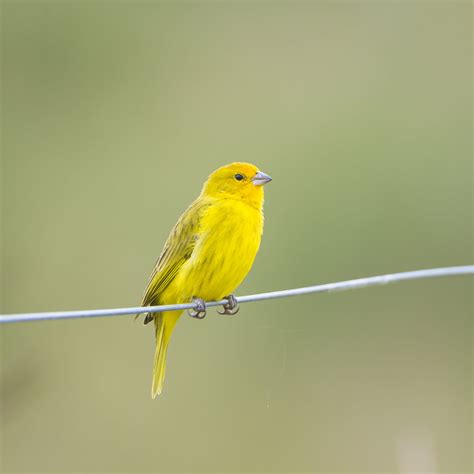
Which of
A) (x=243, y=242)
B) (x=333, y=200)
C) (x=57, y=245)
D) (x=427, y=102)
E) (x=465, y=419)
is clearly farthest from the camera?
(x=427, y=102)

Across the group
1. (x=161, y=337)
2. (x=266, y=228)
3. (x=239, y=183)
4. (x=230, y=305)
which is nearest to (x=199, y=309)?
(x=230, y=305)

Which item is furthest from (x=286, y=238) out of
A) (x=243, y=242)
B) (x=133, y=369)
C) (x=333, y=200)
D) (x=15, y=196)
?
(x=243, y=242)

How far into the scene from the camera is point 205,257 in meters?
4.99

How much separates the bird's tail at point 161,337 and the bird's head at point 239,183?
76 cm

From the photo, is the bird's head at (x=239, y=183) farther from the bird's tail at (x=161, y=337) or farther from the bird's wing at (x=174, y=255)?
the bird's tail at (x=161, y=337)

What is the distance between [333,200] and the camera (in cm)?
849

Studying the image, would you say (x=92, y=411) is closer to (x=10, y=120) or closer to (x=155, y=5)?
(x=10, y=120)

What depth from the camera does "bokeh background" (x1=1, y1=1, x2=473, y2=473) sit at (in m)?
6.59

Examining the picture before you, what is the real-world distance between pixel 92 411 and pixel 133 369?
1.49 feet

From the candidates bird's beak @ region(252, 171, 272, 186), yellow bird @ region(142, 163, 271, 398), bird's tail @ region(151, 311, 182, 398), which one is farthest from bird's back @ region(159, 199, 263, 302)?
bird's beak @ region(252, 171, 272, 186)

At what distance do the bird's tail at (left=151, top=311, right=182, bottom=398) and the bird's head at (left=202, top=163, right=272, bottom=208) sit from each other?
0.76 meters

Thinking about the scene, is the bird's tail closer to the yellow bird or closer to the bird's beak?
the yellow bird

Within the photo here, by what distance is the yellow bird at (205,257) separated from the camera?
16.4 ft

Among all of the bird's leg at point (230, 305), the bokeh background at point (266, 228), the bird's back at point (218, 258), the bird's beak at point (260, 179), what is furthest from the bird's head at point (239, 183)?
the bokeh background at point (266, 228)
